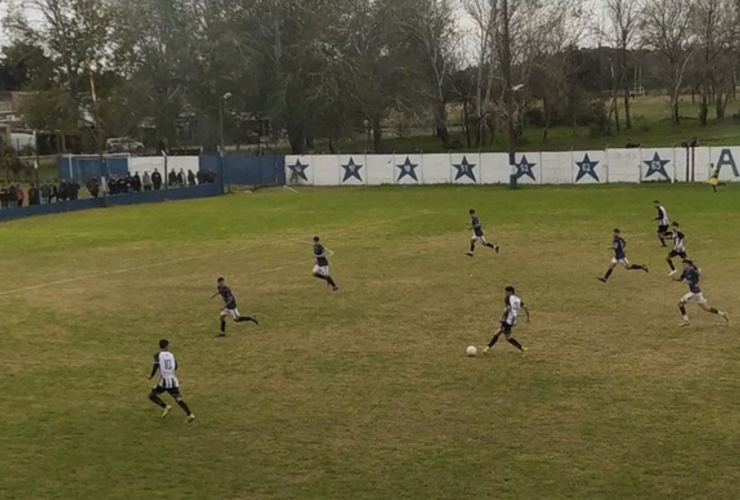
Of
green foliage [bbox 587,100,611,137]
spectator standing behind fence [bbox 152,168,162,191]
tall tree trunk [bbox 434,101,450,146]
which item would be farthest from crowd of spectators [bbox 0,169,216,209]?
green foliage [bbox 587,100,611,137]

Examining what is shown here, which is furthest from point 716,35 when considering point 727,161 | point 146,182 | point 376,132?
point 146,182

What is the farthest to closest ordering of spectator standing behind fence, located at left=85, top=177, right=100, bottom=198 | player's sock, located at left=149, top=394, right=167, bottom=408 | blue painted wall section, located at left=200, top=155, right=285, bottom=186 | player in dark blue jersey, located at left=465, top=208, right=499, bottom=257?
blue painted wall section, located at left=200, top=155, right=285, bottom=186 < spectator standing behind fence, located at left=85, top=177, right=100, bottom=198 < player in dark blue jersey, located at left=465, top=208, right=499, bottom=257 < player's sock, located at left=149, top=394, right=167, bottom=408

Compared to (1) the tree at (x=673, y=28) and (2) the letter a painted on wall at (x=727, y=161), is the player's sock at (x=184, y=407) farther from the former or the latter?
(1) the tree at (x=673, y=28)

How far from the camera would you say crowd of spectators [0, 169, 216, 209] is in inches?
2030

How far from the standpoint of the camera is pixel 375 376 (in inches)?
675

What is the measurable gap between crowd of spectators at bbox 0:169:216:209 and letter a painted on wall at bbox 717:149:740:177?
34487 millimetres

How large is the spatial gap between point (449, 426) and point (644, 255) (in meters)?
18.0

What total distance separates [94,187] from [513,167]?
27079 mm

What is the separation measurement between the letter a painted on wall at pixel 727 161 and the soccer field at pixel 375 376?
19.6 m

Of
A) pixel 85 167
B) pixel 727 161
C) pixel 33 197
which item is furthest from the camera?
pixel 85 167

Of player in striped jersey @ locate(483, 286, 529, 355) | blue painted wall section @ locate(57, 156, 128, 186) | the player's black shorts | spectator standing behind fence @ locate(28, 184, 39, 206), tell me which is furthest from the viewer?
blue painted wall section @ locate(57, 156, 128, 186)

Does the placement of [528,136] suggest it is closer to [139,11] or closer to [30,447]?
[139,11]

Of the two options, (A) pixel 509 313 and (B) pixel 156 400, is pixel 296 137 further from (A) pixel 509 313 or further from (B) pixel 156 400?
(B) pixel 156 400

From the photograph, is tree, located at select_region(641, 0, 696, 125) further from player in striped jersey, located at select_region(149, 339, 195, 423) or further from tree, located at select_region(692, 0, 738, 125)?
player in striped jersey, located at select_region(149, 339, 195, 423)
